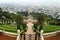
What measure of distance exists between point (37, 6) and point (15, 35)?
1.67ft

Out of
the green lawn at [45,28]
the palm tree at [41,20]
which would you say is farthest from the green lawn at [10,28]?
the palm tree at [41,20]

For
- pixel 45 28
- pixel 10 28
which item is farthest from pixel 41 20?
pixel 10 28

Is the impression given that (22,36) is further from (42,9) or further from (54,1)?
(54,1)

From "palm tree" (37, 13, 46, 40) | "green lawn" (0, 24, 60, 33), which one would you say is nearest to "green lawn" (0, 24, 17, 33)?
"green lawn" (0, 24, 60, 33)

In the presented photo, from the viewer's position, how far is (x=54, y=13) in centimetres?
286

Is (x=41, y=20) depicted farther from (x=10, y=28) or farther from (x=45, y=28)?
(x=10, y=28)

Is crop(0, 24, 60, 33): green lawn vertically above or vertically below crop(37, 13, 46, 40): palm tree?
below

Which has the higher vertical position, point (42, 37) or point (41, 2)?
point (41, 2)

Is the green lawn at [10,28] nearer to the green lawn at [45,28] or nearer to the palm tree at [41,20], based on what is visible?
the green lawn at [45,28]

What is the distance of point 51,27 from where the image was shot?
2.86 metres

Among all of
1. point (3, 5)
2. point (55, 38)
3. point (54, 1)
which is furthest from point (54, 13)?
point (3, 5)

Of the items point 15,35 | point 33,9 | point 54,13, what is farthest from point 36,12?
point 15,35

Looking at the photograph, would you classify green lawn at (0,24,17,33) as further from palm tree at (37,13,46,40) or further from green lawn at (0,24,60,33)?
palm tree at (37,13,46,40)

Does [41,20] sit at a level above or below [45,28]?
above
